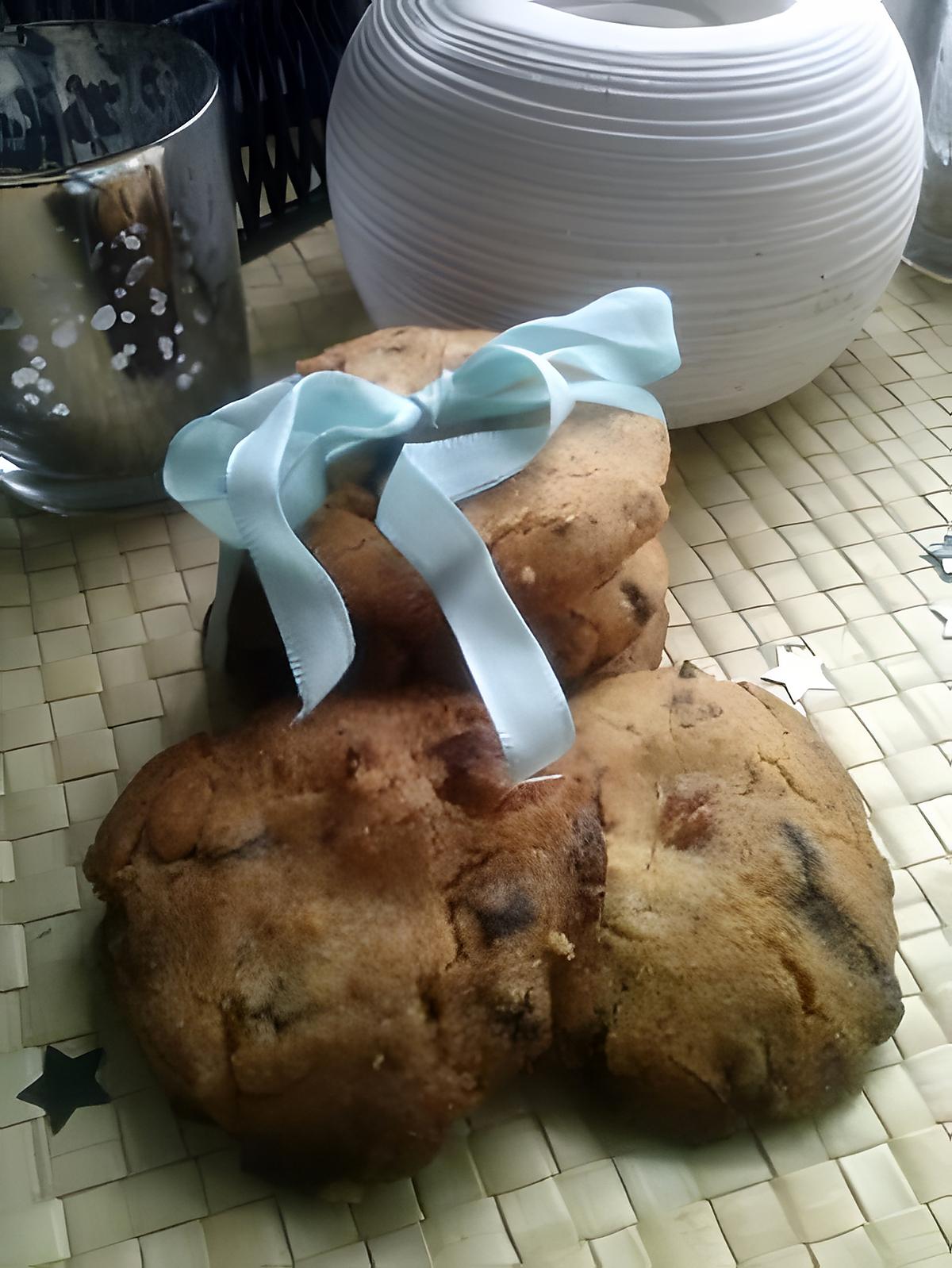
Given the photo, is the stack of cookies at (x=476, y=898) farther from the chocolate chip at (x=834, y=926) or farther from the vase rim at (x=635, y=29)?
the vase rim at (x=635, y=29)

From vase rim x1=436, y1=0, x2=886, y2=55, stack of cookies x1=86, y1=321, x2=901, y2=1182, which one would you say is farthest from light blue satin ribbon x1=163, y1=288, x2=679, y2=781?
vase rim x1=436, y1=0, x2=886, y2=55

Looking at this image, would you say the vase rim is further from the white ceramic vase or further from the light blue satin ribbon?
the light blue satin ribbon

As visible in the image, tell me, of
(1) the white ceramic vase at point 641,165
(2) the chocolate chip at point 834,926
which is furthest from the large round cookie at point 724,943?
(1) the white ceramic vase at point 641,165

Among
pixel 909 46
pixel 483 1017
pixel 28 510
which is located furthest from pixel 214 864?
pixel 909 46

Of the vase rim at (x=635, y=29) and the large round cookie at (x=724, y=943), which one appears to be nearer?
the large round cookie at (x=724, y=943)

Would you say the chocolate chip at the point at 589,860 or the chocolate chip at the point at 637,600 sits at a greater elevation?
the chocolate chip at the point at 637,600

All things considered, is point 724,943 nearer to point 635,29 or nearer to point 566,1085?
point 566,1085

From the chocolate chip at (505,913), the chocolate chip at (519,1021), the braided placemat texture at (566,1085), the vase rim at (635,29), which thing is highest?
the vase rim at (635,29)
